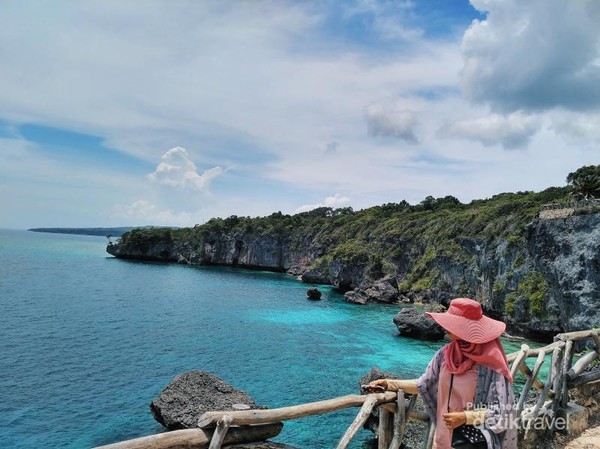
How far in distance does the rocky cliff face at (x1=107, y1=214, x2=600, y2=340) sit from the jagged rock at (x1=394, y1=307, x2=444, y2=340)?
6886 mm

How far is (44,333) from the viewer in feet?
100

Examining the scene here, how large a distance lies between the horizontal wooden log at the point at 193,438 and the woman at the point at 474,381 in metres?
1.88

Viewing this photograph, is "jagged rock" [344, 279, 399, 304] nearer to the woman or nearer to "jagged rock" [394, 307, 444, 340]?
"jagged rock" [394, 307, 444, 340]

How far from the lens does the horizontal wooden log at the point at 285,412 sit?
4609 mm

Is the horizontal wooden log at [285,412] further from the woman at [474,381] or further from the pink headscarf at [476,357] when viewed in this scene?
the pink headscarf at [476,357]

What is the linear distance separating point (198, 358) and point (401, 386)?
77.5 ft

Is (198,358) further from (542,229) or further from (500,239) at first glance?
(500,239)

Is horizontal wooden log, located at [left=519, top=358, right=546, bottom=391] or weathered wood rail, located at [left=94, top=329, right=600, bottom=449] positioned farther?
horizontal wooden log, located at [left=519, top=358, right=546, bottom=391]

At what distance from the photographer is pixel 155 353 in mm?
27078

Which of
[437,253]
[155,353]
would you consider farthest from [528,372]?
[437,253]

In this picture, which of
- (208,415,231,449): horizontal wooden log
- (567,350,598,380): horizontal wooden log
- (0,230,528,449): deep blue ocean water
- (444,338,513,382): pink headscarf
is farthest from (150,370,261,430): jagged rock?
(444,338,513,382): pink headscarf

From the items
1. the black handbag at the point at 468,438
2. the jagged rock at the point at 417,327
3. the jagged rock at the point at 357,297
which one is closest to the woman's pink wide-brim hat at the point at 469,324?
the black handbag at the point at 468,438

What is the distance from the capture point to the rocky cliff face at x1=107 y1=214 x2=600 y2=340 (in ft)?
85.1

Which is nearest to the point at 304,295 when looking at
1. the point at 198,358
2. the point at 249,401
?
the point at 198,358
